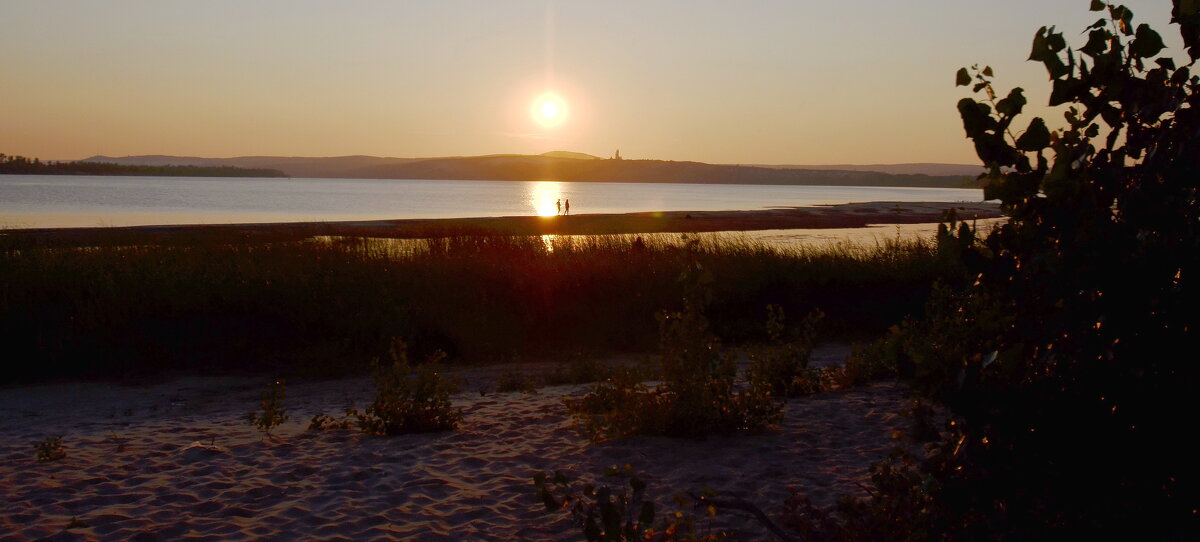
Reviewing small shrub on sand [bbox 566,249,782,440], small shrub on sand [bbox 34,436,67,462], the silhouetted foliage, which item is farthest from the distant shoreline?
the silhouetted foliage

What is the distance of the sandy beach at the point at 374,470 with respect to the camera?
16.8 feet

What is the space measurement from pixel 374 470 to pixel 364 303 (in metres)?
6.80

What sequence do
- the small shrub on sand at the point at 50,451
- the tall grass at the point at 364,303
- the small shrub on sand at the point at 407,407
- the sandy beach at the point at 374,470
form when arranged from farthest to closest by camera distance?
the tall grass at the point at 364,303, the small shrub on sand at the point at 407,407, the small shrub on sand at the point at 50,451, the sandy beach at the point at 374,470

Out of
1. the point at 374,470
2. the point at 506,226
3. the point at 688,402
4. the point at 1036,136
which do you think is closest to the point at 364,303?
the point at 374,470

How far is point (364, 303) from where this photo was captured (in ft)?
41.6

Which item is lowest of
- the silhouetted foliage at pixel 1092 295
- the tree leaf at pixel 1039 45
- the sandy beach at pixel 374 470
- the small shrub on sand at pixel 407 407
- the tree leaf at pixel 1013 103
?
the sandy beach at pixel 374 470

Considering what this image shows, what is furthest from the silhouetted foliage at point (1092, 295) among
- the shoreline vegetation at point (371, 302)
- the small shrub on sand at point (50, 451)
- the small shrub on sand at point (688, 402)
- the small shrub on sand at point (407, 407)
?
the shoreline vegetation at point (371, 302)

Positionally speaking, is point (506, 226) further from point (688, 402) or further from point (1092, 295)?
point (1092, 295)

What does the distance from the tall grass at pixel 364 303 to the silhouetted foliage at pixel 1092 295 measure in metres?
9.62

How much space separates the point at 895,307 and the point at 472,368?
757cm

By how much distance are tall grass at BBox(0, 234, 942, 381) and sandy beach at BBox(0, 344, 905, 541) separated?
2.92m

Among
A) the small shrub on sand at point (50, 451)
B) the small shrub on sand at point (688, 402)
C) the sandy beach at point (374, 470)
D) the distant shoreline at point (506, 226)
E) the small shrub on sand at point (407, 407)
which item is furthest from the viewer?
the distant shoreline at point (506, 226)

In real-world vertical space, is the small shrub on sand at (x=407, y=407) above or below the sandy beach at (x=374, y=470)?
above

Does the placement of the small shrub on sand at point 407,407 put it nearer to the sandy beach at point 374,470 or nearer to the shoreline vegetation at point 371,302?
the sandy beach at point 374,470
